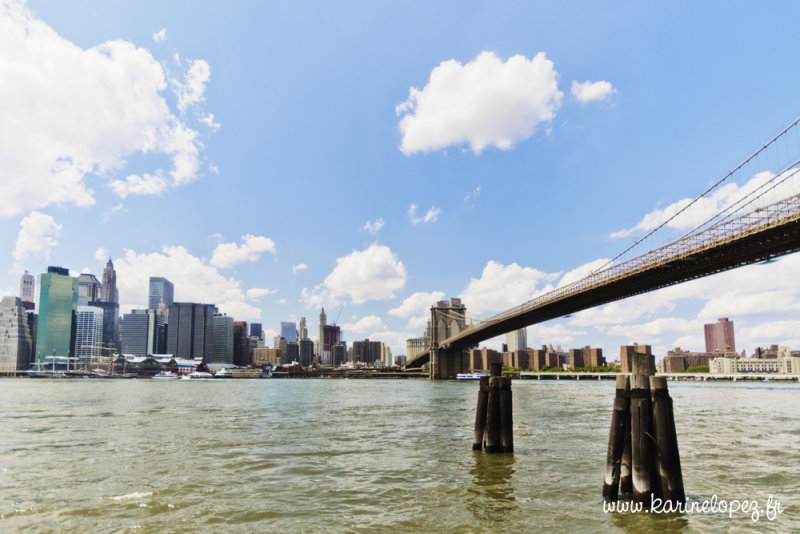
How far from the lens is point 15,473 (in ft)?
54.4

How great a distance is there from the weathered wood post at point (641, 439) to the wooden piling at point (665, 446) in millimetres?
137

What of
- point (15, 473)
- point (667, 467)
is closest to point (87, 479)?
point (15, 473)

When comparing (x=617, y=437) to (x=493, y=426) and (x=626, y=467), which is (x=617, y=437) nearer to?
(x=626, y=467)

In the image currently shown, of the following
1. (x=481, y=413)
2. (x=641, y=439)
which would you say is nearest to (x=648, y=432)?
(x=641, y=439)

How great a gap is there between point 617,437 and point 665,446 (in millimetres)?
1065

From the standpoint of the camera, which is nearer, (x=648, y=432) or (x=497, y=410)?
(x=648, y=432)

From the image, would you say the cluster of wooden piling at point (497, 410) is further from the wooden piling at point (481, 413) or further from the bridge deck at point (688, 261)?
the bridge deck at point (688, 261)

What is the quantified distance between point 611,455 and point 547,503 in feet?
6.74

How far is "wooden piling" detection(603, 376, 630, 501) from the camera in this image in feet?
38.4

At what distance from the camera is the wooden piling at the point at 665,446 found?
36.1ft

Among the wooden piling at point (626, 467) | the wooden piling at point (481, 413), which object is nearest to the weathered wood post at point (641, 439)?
the wooden piling at point (626, 467)

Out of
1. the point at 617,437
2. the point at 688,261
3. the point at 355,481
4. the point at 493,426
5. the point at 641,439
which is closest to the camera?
the point at 641,439

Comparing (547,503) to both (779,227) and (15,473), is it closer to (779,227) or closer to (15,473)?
(15,473)

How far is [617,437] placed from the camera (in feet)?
38.8
